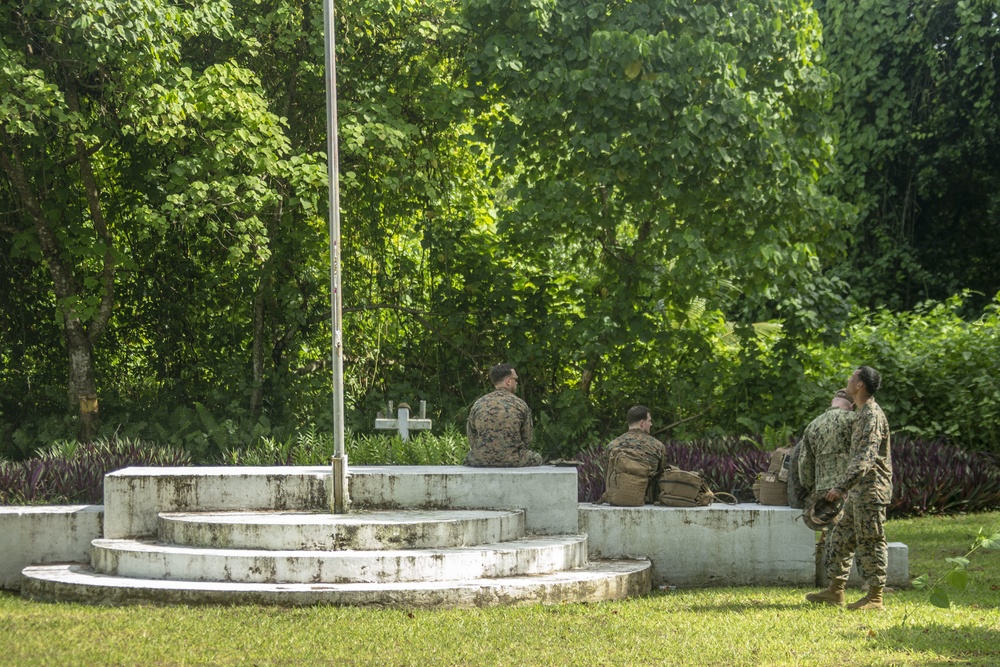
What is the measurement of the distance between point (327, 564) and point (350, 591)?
1.31ft

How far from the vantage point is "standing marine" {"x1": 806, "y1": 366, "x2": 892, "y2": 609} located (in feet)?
28.3

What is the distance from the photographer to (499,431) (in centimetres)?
1088

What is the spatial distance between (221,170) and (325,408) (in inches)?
160

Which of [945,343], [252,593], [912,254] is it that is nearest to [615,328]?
[945,343]

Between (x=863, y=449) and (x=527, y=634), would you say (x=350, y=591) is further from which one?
(x=863, y=449)

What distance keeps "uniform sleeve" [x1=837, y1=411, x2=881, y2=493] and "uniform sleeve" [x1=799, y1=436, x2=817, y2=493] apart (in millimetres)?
678

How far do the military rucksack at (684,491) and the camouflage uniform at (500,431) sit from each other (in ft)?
4.33

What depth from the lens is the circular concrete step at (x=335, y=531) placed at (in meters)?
9.38

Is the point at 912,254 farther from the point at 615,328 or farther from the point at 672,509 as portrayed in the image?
the point at 672,509

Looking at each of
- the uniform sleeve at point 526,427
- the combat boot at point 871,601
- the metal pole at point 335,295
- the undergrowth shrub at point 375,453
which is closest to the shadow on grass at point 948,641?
the combat boot at point 871,601

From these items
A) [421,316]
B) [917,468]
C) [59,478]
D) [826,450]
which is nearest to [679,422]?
[917,468]

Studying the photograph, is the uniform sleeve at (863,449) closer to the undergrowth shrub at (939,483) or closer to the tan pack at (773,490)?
the tan pack at (773,490)

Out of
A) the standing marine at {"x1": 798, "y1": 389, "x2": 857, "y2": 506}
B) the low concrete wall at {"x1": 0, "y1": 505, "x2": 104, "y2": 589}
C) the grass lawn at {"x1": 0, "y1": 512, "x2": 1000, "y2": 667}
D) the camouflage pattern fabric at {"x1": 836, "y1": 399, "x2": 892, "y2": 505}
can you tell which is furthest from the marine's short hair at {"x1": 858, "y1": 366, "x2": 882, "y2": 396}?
the low concrete wall at {"x1": 0, "y1": 505, "x2": 104, "y2": 589}

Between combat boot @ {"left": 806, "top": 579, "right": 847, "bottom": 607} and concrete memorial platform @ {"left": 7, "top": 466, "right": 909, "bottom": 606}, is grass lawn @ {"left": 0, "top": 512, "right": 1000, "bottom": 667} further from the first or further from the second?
concrete memorial platform @ {"left": 7, "top": 466, "right": 909, "bottom": 606}
